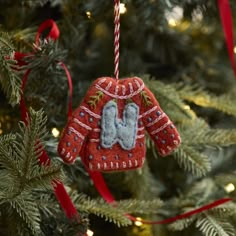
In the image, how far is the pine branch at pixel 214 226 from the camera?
27.4 inches

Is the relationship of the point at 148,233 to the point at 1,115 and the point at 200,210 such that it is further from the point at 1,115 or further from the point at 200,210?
the point at 1,115

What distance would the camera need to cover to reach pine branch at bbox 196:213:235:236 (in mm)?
695

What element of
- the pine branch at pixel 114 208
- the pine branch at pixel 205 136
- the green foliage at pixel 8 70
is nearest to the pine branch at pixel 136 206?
the pine branch at pixel 114 208

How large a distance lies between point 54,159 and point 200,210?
0.77 feet

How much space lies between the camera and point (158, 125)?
599 millimetres

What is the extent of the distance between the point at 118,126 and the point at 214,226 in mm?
233

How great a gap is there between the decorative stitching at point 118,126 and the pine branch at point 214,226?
0.20 m

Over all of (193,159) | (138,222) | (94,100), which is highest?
(94,100)

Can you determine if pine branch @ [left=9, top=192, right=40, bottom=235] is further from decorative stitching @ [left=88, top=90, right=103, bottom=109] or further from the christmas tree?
decorative stitching @ [left=88, top=90, right=103, bottom=109]

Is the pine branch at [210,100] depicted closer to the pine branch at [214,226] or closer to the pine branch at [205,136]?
the pine branch at [205,136]

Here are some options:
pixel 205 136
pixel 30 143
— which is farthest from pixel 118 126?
pixel 205 136

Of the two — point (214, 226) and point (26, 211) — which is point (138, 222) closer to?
point (214, 226)

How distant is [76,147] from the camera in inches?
22.3

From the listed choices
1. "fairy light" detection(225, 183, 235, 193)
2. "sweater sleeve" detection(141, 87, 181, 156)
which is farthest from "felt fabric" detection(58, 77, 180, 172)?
"fairy light" detection(225, 183, 235, 193)
